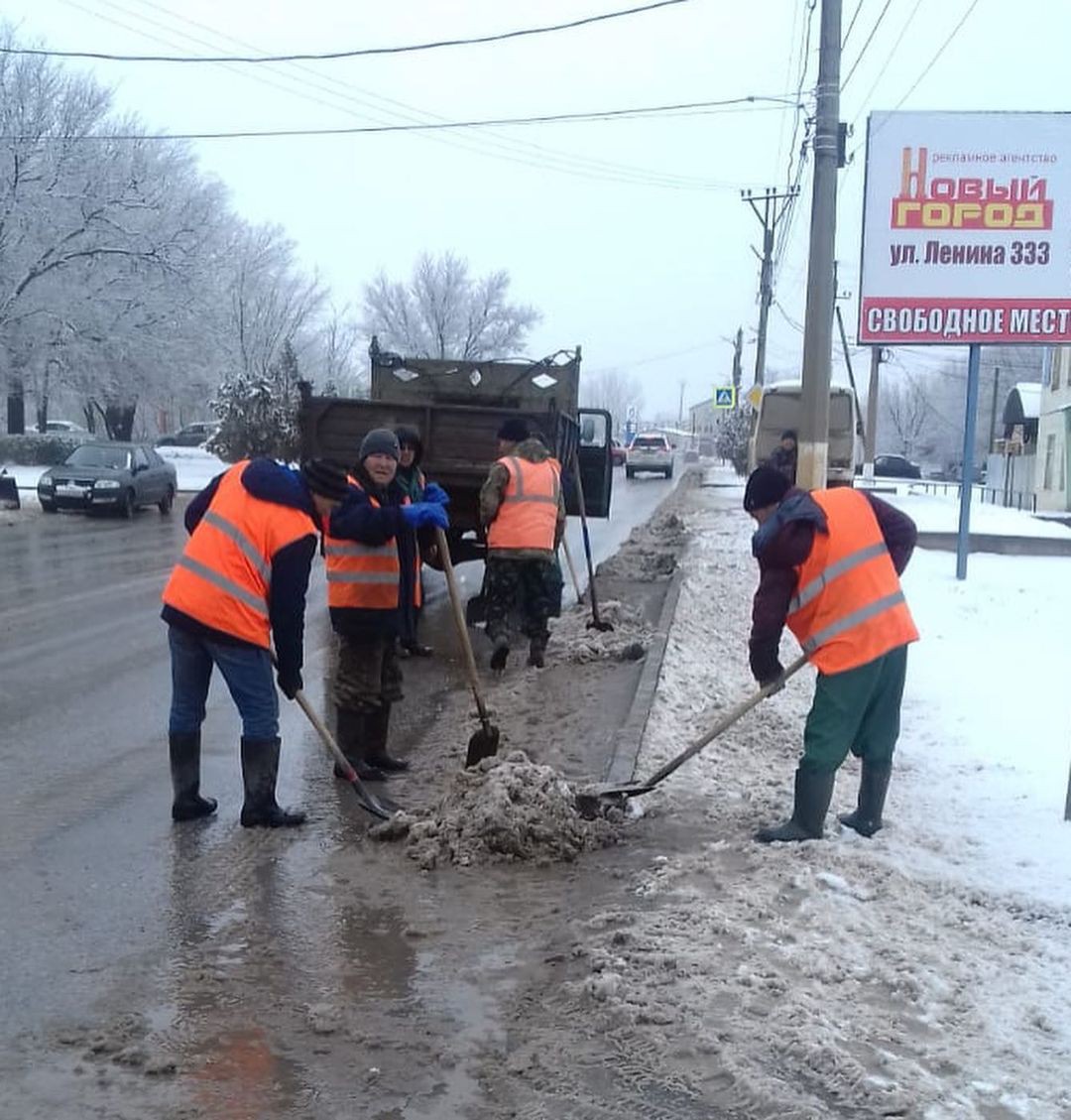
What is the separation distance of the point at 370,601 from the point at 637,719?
1752mm

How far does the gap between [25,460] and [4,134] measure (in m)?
12.8

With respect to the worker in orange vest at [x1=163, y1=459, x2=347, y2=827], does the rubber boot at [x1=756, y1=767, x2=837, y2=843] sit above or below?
below

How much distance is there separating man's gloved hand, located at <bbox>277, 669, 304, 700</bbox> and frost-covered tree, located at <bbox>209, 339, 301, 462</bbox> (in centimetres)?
2657

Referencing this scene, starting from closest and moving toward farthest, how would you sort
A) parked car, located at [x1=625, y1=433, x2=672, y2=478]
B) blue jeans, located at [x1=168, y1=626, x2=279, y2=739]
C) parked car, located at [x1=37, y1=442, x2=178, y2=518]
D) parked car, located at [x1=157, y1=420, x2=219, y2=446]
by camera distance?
1. blue jeans, located at [x1=168, y1=626, x2=279, y2=739]
2. parked car, located at [x1=37, y1=442, x2=178, y2=518]
3. parked car, located at [x1=625, y1=433, x2=672, y2=478]
4. parked car, located at [x1=157, y1=420, x2=219, y2=446]

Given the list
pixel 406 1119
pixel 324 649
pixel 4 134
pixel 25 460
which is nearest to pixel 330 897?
pixel 406 1119

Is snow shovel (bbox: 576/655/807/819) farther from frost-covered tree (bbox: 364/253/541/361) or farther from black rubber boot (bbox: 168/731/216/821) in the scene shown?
frost-covered tree (bbox: 364/253/541/361)

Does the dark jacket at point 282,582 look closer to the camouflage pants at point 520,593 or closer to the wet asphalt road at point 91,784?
the wet asphalt road at point 91,784

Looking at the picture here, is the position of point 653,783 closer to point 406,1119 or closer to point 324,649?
point 406,1119

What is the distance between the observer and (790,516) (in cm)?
496

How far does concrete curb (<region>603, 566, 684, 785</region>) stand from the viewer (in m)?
6.02


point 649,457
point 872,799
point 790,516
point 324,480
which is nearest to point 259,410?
point 649,457

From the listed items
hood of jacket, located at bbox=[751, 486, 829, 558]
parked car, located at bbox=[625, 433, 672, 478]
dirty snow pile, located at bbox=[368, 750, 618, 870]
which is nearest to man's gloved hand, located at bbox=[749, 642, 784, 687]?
hood of jacket, located at bbox=[751, 486, 829, 558]

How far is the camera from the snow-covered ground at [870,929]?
325 centimetres

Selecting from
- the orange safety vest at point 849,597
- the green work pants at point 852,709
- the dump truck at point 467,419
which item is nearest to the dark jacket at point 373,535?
the orange safety vest at point 849,597
